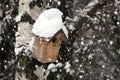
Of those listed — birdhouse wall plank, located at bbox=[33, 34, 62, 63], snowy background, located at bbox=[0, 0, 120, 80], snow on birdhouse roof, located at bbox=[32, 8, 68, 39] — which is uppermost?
snow on birdhouse roof, located at bbox=[32, 8, 68, 39]

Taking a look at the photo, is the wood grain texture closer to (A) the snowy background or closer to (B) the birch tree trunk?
(B) the birch tree trunk

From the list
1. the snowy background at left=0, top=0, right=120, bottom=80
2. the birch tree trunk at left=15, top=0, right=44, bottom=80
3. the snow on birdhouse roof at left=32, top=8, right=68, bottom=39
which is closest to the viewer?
the snow on birdhouse roof at left=32, top=8, right=68, bottom=39

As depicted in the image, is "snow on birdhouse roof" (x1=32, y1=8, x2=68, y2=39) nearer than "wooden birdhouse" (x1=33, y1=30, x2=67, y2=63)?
Yes

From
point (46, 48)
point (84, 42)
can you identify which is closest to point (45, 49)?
point (46, 48)

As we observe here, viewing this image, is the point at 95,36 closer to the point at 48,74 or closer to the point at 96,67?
the point at 96,67

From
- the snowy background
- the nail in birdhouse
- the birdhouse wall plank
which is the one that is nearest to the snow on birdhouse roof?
the nail in birdhouse

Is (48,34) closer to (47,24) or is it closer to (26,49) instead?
(47,24)

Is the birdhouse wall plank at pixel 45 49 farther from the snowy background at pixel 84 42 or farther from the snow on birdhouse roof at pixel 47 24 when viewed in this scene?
the snowy background at pixel 84 42

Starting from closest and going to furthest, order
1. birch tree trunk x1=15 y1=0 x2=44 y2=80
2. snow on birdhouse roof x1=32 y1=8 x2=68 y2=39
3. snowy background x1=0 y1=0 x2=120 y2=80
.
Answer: snow on birdhouse roof x1=32 y1=8 x2=68 y2=39
birch tree trunk x1=15 y1=0 x2=44 y2=80
snowy background x1=0 y1=0 x2=120 y2=80
